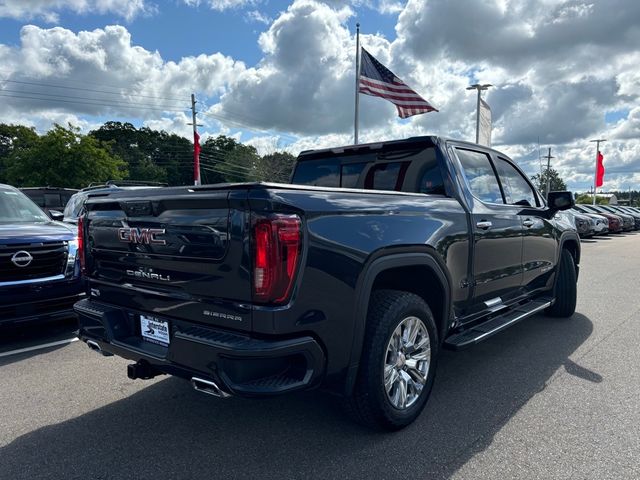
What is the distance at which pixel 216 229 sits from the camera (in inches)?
94.4

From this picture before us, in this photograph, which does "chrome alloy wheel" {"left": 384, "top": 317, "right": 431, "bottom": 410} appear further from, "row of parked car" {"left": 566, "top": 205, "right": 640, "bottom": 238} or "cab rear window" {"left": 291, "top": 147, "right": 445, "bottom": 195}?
"row of parked car" {"left": 566, "top": 205, "right": 640, "bottom": 238}

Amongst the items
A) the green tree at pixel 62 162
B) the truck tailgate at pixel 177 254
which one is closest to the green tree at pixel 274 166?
the green tree at pixel 62 162

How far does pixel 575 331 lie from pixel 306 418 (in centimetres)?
359

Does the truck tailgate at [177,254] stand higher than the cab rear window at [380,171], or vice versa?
the cab rear window at [380,171]

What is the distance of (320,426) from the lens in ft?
9.91

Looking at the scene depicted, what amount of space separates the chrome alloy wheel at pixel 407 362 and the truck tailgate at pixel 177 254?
1066 mm

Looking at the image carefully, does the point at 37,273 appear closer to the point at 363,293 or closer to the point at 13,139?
the point at 363,293

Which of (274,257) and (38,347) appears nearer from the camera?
(274,257)

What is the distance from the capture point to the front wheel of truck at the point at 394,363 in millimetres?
2723

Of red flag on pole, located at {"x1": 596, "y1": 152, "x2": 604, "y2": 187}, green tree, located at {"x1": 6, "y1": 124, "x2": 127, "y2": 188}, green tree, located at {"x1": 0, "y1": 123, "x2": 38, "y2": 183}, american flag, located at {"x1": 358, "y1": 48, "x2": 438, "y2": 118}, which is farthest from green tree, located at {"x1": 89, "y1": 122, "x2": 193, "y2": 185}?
american flag, located at {"x1": 358, "y1": 48, "x2": 438, "y2": 118}

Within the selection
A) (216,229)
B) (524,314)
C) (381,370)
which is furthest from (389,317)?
(524,314)

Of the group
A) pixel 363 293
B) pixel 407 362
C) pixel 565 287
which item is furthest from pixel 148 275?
pixel 565 287

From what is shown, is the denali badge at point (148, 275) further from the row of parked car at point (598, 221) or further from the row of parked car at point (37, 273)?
the row of parked car at point (598, 221)

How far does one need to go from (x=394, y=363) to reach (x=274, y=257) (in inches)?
46.6
